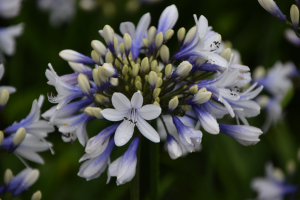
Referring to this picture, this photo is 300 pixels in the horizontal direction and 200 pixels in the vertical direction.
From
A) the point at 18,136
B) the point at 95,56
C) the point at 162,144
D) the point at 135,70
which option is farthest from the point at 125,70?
the point at 162,144

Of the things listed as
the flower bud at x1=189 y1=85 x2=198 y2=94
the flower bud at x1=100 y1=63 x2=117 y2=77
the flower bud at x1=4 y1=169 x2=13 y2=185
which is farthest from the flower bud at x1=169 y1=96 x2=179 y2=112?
the flower bud at x1=4 y1=169 x2=13 y2=185

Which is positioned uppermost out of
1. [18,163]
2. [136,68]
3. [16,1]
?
[16,1]

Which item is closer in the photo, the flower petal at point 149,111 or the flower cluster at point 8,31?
the flower petal at point 149,111

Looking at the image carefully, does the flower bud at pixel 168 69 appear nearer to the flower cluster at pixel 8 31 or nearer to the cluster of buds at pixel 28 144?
the cluster of buds at pixel 28 144

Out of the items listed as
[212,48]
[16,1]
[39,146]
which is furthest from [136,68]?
[16,1]

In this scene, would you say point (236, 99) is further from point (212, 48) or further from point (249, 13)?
point (249, 13)

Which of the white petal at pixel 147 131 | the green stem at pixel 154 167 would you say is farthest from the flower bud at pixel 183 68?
the green stem at pixel 154 167

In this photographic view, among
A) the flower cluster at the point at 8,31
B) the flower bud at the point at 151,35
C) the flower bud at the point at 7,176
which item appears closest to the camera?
the flower bud at the point at 7,176

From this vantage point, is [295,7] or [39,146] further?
[39,146]
